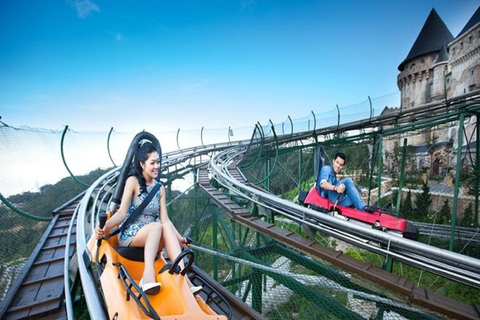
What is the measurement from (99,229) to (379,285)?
231 cm

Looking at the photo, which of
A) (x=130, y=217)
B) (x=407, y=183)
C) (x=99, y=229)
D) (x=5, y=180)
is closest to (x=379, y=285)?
(x=130, y=217)

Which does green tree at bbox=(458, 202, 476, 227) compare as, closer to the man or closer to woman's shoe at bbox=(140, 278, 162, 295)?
the man

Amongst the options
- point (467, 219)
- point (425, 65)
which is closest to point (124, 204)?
point (467, 219)

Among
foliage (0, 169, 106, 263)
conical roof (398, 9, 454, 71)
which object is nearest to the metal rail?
foliage (0, 169, 106, 263)

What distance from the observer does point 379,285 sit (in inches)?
78.4

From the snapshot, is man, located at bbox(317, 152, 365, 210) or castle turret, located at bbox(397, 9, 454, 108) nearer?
man, located at bbox(317, 152, 365, 210)

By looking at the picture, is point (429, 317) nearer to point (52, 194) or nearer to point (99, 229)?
point (99, 229)

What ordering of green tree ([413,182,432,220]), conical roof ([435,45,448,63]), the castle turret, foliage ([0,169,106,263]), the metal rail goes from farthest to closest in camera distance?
the castle turret, conical roof ([435,45,448,63]), green tree ([413,182,432,220]), foliage ([0,169,106,263]), the metal rail

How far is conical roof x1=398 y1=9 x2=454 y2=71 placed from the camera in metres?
26.0

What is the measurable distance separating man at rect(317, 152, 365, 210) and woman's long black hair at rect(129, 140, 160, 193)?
7.59ft

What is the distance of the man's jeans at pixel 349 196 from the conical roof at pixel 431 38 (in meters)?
32.9

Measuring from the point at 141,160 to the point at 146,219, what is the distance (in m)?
0.44

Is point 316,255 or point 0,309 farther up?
point 0,309

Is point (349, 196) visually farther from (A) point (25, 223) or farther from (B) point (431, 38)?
(B) point (431, 38)
